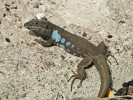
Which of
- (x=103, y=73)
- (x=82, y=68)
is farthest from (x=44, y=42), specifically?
(x=103, y=73)

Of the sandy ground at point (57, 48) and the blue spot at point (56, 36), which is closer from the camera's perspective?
the sandy ground at point (57, 48)

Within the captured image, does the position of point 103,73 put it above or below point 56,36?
below

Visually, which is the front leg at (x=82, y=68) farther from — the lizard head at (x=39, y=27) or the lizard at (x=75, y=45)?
the lizard head at (x=39, y=27)

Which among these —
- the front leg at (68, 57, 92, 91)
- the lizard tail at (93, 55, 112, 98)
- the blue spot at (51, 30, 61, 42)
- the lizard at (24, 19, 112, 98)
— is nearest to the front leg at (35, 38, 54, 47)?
the lizard at (24, 19, 112, 98)

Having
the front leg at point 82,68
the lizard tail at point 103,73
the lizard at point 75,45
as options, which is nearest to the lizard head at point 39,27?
the lizard at point 75,45

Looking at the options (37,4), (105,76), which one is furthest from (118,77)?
(37,4)

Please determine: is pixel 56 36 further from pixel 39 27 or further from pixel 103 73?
pixel 103 73

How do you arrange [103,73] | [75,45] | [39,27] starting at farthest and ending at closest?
[39,27]
[75,45]
[103,73]

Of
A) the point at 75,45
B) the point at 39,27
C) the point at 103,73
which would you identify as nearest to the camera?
the point at 103,73

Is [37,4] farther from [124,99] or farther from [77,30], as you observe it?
[124,99]
